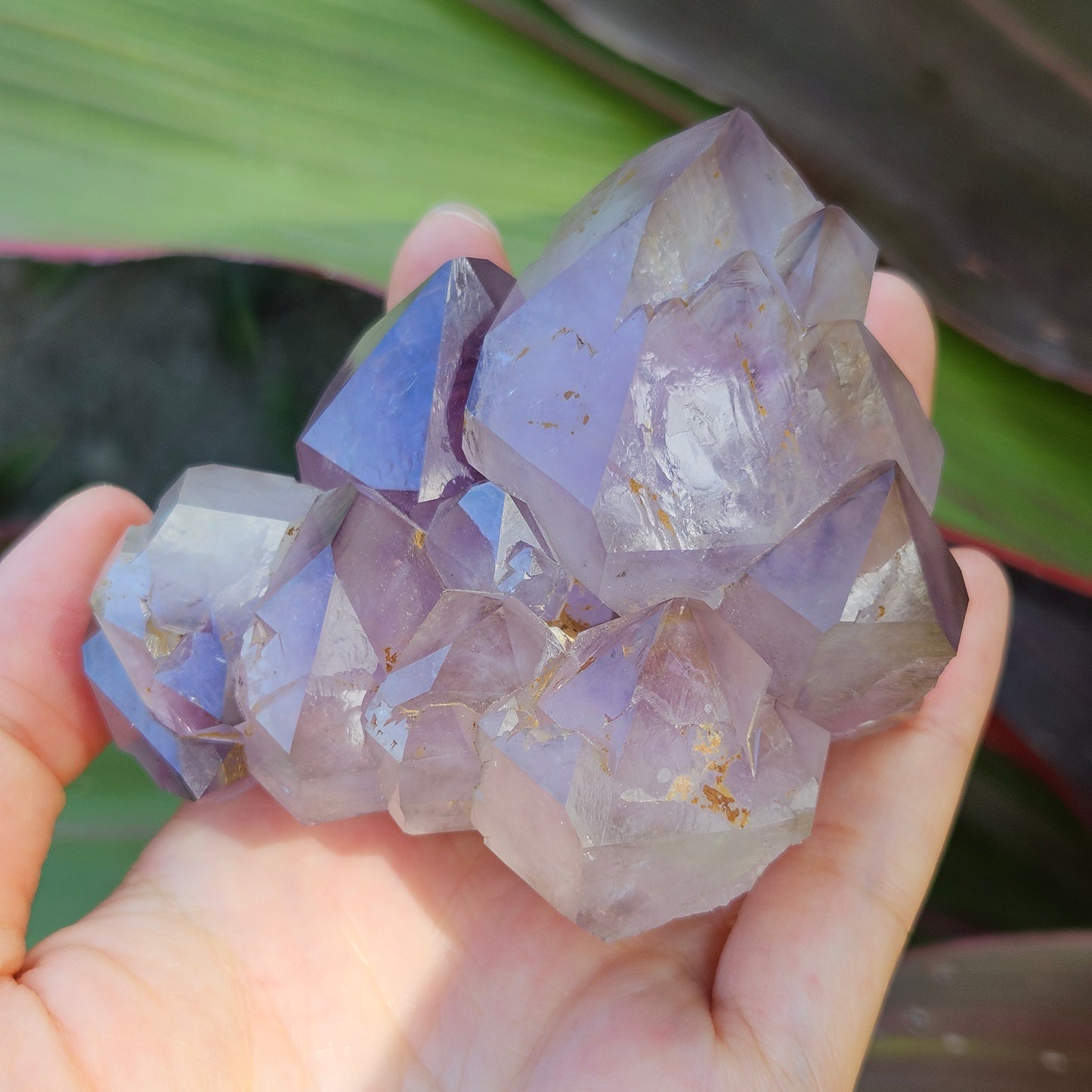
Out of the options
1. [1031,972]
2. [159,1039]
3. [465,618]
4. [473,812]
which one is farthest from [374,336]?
[1031,972]

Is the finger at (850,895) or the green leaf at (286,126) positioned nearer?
the finger at (850,895)

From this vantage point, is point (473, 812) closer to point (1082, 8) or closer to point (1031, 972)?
point (1031, 972)

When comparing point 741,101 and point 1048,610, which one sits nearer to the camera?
point 741,101

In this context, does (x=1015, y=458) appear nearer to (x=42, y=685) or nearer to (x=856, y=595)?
(x=856, y=595)

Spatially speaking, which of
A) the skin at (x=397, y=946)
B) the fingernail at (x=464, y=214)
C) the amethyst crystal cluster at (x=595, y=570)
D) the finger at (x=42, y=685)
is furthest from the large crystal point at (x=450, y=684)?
the fingernail at (x=464, y=214)

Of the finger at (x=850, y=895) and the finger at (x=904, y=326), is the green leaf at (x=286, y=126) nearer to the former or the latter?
the finger at (x=904, y=326)

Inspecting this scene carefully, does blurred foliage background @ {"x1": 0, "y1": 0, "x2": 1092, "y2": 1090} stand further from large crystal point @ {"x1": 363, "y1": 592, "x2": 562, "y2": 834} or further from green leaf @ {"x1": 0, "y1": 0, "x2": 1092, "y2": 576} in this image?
large crystal point @ {"x1": 363, "y1": 592, "x2": 562, "y2": 834}
